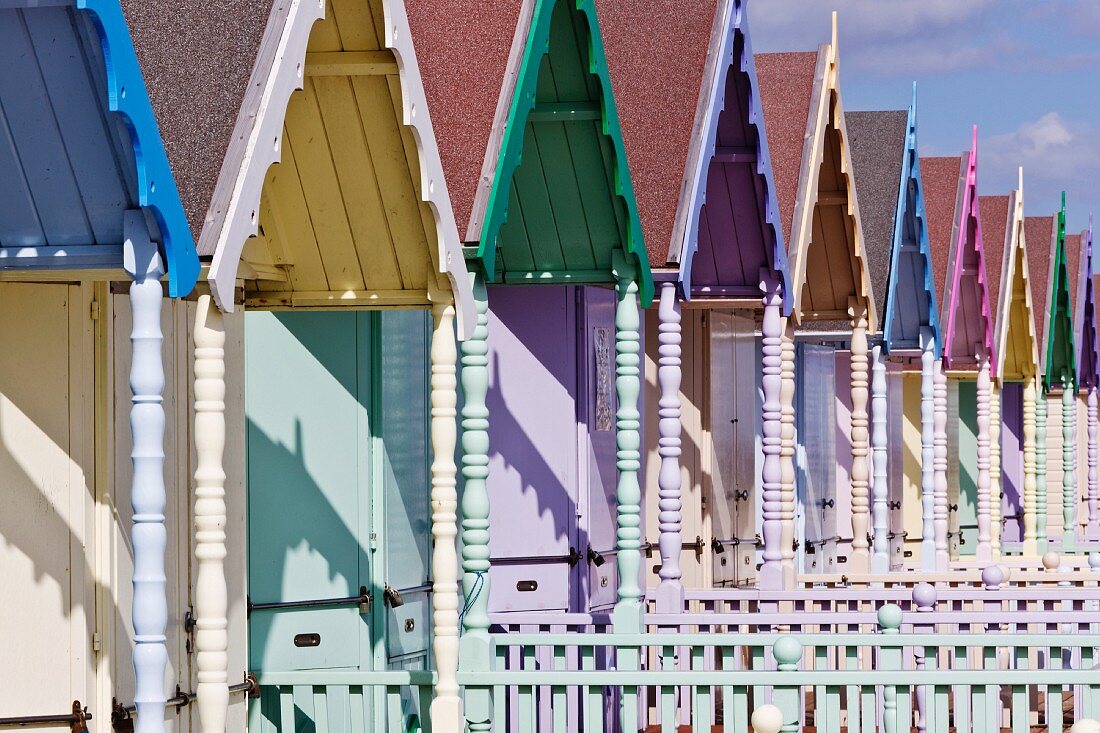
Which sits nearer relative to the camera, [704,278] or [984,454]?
[704,278]

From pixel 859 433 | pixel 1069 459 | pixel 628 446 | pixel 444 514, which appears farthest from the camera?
pixel 1069 459

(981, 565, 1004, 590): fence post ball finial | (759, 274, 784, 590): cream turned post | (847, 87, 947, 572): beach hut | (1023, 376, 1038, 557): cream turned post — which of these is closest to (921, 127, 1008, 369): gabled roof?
(847, 87, 947, 572): beach hut

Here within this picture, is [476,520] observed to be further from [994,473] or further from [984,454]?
[994,473]

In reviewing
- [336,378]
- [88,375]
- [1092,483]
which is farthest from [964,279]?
[88,375]

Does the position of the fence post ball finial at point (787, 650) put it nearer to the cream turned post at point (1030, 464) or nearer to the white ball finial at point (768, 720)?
the white ball finial at point (768, 720)

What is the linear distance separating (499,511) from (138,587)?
581 centimetres

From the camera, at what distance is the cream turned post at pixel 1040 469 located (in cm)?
2356

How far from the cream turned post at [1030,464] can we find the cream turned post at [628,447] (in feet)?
A: 44.0

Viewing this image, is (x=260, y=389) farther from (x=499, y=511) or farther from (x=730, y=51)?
(x=730, y=51)

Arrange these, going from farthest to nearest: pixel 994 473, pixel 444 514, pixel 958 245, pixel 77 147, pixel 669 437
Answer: pixel 994 473, pixel 958 245, pixel 669 437, pixel 444 514, pixel 77 147

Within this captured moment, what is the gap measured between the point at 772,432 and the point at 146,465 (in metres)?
7.79

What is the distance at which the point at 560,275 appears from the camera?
33.5ft

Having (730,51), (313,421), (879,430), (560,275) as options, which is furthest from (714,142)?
(879,430)

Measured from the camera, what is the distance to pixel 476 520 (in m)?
8.88
